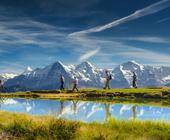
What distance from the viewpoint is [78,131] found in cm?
2019

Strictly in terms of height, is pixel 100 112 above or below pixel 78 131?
above

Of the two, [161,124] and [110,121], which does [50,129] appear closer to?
[110,121]

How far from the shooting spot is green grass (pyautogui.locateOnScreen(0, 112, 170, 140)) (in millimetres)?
19234

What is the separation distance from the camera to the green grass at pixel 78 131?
63.1 ft

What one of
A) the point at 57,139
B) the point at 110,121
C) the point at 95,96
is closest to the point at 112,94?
the point at 95,96

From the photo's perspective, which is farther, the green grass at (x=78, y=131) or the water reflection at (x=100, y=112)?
the water reflection at (x=100, y=112)

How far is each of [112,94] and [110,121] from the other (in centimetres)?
5323

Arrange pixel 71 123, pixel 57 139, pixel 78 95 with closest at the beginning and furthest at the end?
pixel 57 139, pixel 71 123, pixel 78 95

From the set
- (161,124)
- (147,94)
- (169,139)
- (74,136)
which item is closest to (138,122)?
(161,124)

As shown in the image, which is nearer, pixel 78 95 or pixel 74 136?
pixel 74 136

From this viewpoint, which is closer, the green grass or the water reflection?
the green grass

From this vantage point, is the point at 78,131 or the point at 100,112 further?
the point at 100,112

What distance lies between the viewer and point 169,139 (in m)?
19.8

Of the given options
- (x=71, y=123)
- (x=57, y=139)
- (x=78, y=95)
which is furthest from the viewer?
(x=78, y=95)
